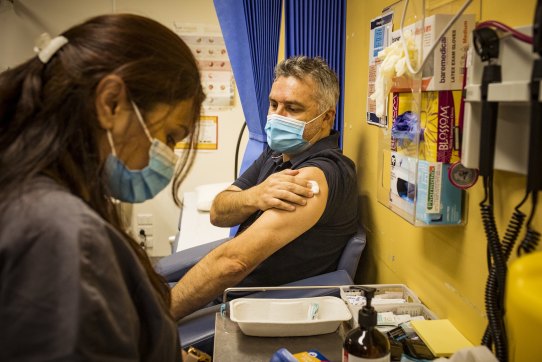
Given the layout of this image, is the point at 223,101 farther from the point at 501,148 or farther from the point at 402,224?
the point at 501,148

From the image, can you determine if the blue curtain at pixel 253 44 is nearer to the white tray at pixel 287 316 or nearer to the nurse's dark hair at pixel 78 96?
the white tray at pixel 287 316

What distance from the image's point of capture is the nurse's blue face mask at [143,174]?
0.91 meters

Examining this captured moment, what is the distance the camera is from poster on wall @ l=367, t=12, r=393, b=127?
165cm

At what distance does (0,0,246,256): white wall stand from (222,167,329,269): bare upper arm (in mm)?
1910

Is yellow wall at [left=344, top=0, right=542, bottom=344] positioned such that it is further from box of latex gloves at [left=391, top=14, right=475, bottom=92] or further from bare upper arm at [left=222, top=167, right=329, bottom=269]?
bare upper arm at [left=222, top=167, right=329, bottom=269]

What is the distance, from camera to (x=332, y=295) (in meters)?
1.55

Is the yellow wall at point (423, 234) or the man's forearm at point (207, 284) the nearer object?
the yellow wall at point (423, 234)

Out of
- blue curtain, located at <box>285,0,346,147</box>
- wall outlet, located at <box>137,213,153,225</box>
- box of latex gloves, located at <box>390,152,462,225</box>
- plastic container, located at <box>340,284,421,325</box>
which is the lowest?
wall outlet, located at <box>137,213,153,225</box>

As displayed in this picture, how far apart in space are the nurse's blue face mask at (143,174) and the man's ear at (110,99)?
1.5 inches

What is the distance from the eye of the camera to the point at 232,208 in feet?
6.28

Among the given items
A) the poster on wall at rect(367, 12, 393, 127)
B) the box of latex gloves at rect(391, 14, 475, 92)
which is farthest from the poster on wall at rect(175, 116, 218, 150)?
the box of latex gloves at rect(391, 14, 475, 92)

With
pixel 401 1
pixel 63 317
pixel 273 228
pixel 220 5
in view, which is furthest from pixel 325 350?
pixel 220 5

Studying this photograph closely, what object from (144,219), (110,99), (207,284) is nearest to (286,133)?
(207,284)

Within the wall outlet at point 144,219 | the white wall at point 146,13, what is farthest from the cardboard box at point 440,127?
the wall outlet at point 144,219
